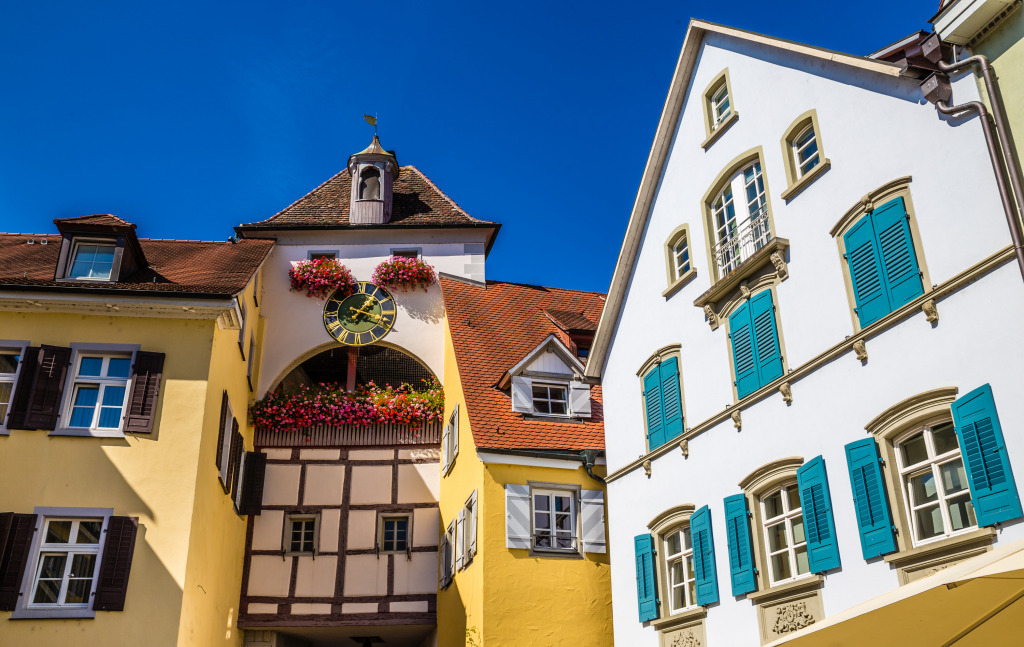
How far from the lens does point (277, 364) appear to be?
2422 centimetres

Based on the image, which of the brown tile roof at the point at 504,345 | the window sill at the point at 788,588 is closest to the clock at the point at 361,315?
the brown tile roof at the point at 504,345

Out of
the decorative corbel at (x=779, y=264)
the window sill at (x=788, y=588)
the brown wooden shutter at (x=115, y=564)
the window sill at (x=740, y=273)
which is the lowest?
the window sill at (x=788, y=588)

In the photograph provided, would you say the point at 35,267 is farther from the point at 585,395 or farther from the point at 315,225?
the point at 585,395

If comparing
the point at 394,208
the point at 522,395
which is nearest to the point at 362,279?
the point at 394,208

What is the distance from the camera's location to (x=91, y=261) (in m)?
19.0

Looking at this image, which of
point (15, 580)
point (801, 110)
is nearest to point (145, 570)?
point (15, 580)

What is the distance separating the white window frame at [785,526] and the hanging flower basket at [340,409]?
467 inches

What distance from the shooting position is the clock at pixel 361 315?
81.6ft

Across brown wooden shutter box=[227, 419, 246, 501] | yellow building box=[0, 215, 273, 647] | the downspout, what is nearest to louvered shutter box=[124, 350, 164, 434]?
yellow building box=[0, 215, 273, 647]

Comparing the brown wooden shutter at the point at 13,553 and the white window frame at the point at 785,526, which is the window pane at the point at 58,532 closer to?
the brown wooden shutter at the point at 13,553

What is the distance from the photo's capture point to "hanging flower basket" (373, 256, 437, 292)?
2536 centimetres

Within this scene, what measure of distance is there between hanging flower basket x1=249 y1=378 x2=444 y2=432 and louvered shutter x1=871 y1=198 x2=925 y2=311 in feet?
46.4

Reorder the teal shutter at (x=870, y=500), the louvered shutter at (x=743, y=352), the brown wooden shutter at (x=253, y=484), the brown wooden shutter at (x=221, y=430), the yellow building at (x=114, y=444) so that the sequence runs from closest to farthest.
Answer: the teal shutter at (x=870, y=500) < the louvered shutter at (x=743, y=352) < the yellow building at (x=114, y=444) < the brown wooden shutter at (x=221, y=430) < the brown wooden shutter at (x=253, y=484)

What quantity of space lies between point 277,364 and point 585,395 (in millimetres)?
8459
